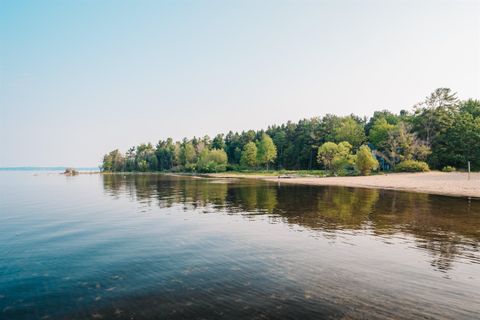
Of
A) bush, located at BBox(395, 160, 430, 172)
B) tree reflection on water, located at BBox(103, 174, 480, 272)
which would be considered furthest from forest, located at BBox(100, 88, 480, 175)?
tree reflection on water, located at BBox(103, 174, 480, 272)

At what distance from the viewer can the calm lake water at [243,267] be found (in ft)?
27.2

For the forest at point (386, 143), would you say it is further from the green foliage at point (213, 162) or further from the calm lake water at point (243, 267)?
the calm lake water at point (243, 267)

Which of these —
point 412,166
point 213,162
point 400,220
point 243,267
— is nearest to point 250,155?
point 213,162

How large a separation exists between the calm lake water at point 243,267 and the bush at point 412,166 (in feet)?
172

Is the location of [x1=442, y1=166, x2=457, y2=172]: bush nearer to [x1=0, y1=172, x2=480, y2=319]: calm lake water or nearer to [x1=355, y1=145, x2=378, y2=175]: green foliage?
[x1=355, y1=145, x2=378, y2=175]: green foliage

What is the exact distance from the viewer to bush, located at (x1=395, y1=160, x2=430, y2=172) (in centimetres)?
6969

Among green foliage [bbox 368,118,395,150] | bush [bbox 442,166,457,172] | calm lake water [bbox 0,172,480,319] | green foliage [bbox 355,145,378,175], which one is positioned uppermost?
green foliage [bbox 368,118,395,150]

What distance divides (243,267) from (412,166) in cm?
7142

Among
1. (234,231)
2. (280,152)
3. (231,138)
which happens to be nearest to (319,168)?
(280,152)

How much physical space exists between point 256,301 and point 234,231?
A: 398 inches

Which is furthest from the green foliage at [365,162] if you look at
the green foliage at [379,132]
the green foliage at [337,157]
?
the green foliage at [379,132]

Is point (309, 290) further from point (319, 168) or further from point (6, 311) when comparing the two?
point (319, 168)

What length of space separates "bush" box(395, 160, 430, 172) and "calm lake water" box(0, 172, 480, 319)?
5246cm

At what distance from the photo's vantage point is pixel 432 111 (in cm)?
8356
